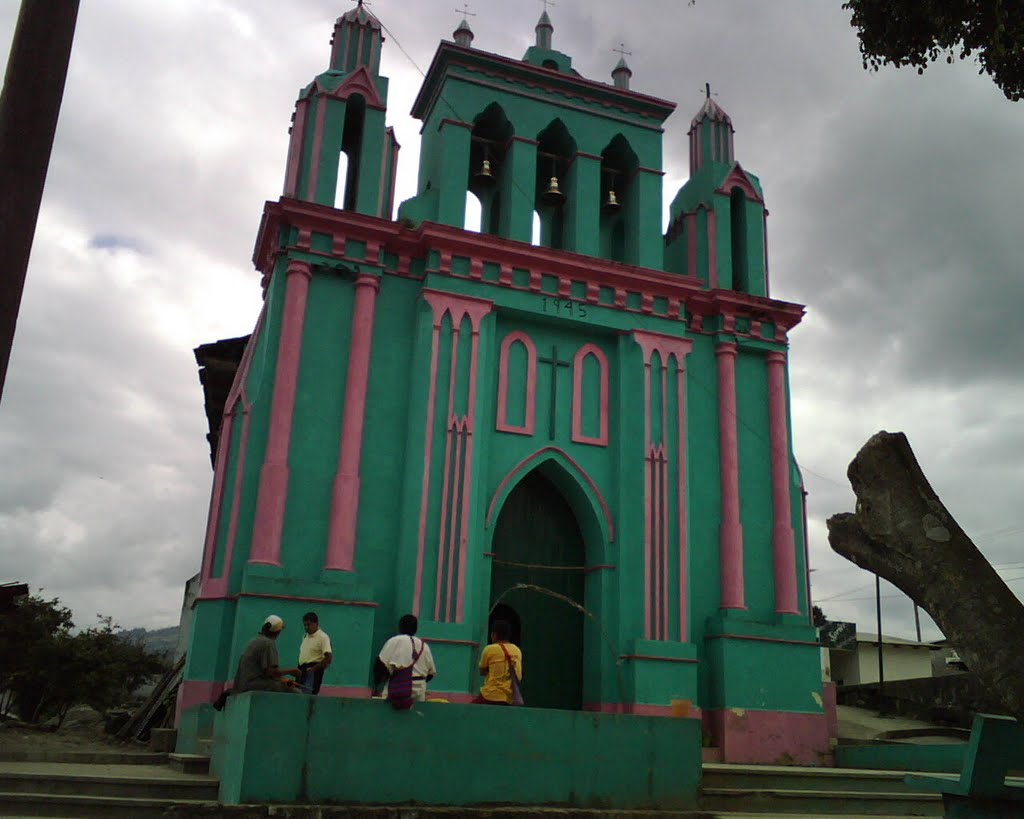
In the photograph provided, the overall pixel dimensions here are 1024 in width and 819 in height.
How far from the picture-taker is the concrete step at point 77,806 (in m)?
8.16

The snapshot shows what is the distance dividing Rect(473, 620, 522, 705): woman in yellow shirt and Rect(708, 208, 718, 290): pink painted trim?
9027 millimetres

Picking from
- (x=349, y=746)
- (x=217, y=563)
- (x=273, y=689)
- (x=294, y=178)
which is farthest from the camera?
(x=294, y=178)

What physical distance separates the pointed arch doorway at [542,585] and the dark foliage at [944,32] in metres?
8.45

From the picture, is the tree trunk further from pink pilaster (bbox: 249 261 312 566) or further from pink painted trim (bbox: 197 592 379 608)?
pink pilaster (bbox: 249 261 312 566)

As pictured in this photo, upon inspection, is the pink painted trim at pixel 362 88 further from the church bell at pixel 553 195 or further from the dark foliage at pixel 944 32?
the dark foliage at pixel 944 32

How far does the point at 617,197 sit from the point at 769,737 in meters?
9.31

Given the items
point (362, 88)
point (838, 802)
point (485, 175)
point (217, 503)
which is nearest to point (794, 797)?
point (838, 802)

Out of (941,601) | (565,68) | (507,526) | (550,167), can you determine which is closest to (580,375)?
(507,526)

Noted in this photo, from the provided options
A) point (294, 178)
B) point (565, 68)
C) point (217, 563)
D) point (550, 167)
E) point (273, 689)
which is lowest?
point (273, 689)

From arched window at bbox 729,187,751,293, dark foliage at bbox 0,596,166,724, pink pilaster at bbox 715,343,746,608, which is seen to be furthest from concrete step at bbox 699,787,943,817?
dark foliage at bbox 0,596,166,724

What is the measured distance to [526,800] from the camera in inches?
338

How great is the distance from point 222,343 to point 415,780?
12329 millimetres

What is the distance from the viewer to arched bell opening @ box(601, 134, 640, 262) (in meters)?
17.2

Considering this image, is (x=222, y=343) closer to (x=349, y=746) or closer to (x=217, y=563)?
(x=217, y=563)
